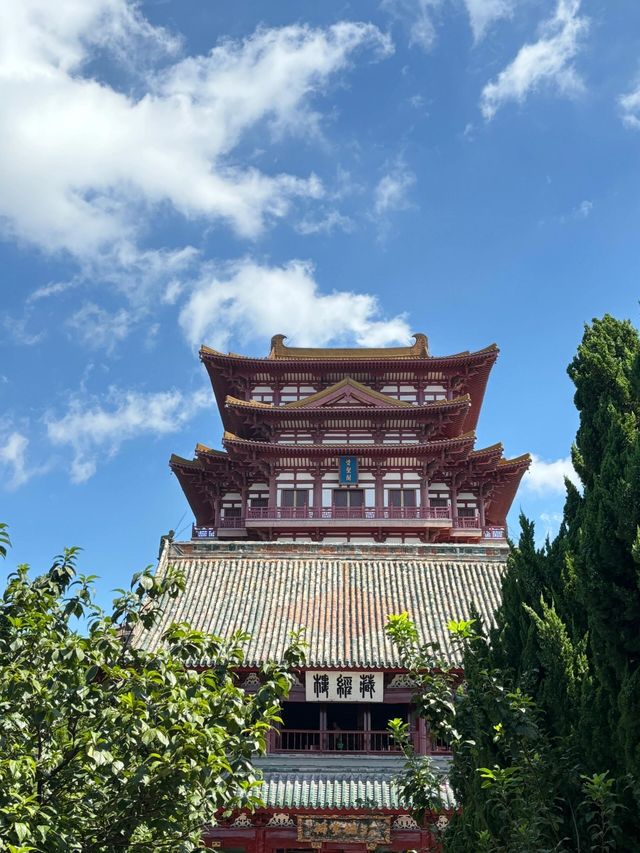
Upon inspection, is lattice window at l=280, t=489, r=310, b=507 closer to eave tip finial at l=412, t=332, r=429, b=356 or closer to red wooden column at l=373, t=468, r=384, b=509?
red wooden column at l=373, t=468, r=384, b=509

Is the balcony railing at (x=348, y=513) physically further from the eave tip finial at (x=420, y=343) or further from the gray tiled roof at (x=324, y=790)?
the gray tiled roof at (x=324, y=790)

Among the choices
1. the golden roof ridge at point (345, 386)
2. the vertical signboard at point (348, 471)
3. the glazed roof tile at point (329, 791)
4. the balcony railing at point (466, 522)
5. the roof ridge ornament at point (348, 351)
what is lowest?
the glazed roof tile at point (329, 791)

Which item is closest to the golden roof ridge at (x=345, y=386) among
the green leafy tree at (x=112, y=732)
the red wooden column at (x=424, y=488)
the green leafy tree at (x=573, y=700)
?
the red wooden column at (x=424, y=488)

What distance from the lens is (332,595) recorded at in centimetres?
2131

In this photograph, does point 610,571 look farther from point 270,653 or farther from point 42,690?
point 270,653

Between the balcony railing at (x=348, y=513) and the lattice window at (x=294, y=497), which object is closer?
the balcony railing at (x=348, y=513)

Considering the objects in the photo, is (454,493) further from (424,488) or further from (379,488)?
(379,488)

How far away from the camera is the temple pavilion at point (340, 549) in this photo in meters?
17.3

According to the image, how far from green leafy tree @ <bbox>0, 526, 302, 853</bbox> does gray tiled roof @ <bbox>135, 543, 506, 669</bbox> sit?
9244 mm

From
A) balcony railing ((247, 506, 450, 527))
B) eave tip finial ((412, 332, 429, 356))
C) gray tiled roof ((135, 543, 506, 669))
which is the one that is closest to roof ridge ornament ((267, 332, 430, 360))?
eave tip finial ((412, 332, 429, 356))

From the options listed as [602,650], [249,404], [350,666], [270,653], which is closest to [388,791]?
[350,666]

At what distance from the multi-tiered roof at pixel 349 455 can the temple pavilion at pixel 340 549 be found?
2.8 inches

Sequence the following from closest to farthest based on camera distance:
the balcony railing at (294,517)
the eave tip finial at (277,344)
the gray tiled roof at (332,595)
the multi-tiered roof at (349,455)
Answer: the gray tiled roof at (332,595)
the multi-tiered roof at (349,455)
the balcony railing at (294,517)
the eave tip finial at (277,344)

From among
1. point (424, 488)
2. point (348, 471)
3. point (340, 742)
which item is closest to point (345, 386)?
point (348, 471)
